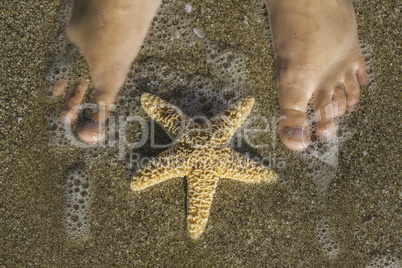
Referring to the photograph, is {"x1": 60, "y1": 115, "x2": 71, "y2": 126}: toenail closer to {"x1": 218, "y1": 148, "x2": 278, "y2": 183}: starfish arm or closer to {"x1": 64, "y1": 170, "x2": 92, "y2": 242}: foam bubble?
→ {"x1": 64, "y1": 170, "x2": 92, "y2": 242}: foam bubble

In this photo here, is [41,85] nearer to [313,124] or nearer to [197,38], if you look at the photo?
[197,38]

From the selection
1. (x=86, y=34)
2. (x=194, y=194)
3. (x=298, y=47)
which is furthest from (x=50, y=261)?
(x=298, y=47)

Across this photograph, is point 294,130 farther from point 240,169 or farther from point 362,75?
point 362,75

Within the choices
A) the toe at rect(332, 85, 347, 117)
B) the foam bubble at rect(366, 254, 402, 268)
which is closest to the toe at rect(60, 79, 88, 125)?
the toe at rect(332, 85, 347, 117)

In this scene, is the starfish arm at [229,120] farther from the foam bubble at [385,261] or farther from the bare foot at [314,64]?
the foam bubble at [385,261]

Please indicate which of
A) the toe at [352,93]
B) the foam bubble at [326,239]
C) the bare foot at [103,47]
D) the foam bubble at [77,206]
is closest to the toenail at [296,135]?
the toe at [352,93]

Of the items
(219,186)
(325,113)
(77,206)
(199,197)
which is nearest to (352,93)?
(325,113)
